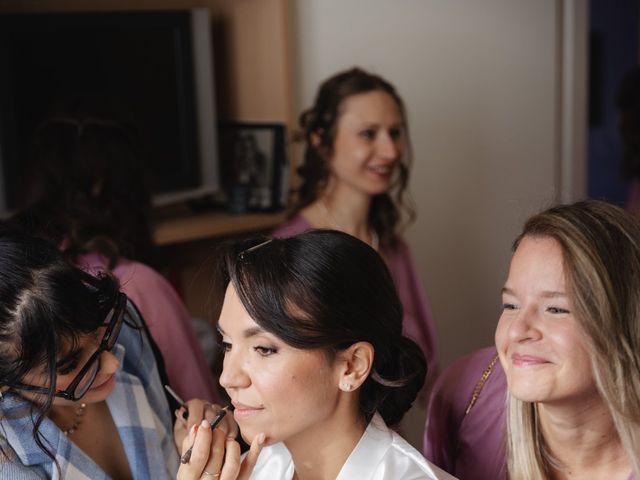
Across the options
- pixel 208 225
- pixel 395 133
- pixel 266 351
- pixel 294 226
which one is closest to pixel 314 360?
pixel 266 351

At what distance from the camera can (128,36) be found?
2488mm

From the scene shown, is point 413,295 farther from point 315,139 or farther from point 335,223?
point 315,139

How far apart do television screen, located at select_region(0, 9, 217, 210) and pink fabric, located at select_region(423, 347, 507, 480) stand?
873 millimetres

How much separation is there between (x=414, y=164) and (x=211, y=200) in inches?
25.6

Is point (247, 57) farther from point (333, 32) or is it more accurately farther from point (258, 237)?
point (258, 237)

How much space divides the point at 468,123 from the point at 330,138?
0.85 meters

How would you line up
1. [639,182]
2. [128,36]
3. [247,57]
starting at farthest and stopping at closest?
1. [639,182]
2. [247,57]
3. [128,36]

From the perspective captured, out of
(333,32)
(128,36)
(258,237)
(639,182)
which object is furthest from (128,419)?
(639,182)

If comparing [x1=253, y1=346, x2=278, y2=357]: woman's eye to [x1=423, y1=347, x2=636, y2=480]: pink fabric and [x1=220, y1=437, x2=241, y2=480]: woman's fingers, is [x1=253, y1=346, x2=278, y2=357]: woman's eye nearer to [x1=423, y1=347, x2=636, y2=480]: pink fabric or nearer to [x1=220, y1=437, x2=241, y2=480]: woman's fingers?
[x1=220, y1=437, x2=241, y2=480]: woman's fingers

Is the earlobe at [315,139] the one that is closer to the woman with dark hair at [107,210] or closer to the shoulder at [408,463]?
the woman with dark hair at [107,210]

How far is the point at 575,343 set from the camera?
3.79ft

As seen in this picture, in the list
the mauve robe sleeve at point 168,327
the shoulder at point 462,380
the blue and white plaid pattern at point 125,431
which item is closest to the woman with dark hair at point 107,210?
the mauve robe sleeve at point 168,327

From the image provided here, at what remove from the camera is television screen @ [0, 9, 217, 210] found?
2.28m

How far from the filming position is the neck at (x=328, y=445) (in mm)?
1256
